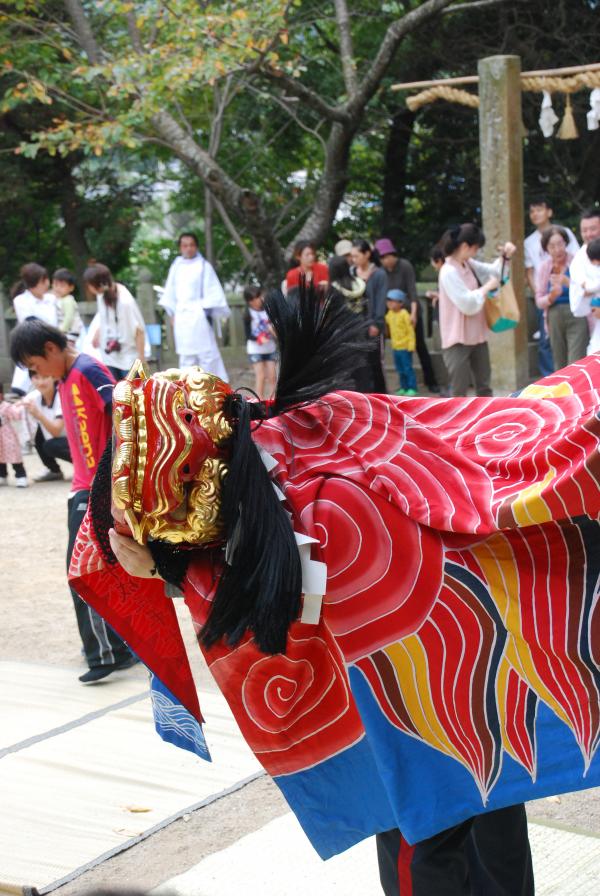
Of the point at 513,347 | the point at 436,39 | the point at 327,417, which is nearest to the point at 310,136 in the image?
the point at 436,39

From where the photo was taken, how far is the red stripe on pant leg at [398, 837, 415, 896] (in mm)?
2365

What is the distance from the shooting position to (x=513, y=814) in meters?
2.57

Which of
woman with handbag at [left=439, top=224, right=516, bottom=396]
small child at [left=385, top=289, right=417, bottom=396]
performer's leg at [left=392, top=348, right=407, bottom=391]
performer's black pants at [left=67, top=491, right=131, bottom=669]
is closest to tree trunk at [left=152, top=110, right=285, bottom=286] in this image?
small child at [left=385, top=289, right=417, bottom=396]

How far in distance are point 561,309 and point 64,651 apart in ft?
17.5

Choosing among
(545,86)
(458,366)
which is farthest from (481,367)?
(545,86)

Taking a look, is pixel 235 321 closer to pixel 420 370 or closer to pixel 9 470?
pixel 420 370

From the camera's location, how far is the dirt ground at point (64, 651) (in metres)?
3.39

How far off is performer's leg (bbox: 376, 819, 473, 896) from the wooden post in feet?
24.1

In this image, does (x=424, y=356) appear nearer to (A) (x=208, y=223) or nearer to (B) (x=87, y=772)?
(A) (x=208, y=223)

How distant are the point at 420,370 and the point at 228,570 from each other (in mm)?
10091

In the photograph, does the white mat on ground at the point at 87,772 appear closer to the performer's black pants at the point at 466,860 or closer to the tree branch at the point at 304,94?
the performer's black pants at the point at 466,860

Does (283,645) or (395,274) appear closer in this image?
(283,645)

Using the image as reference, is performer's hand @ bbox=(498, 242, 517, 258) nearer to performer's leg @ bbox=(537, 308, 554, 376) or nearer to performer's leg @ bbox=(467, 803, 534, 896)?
performer's leg @ bbox=(537, 308, 554, 376)

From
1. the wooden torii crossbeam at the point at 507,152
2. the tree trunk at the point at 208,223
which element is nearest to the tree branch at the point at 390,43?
the wooden torii crossbeam at the point at 507,152
